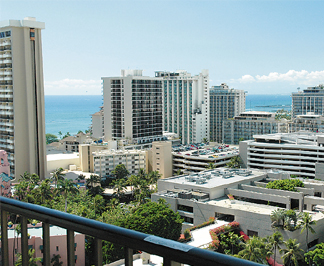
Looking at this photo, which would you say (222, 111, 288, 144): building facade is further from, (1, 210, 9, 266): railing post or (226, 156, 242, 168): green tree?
(1, 210, 9, 266): railing post

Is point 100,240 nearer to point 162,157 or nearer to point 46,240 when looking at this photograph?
point 46,240

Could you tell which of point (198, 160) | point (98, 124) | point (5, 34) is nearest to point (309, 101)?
point (98, 124)

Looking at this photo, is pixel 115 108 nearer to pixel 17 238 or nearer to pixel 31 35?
pixel 31 35

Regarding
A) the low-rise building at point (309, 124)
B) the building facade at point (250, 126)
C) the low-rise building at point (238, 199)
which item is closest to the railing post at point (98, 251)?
the low-rise building at point (238, 199)

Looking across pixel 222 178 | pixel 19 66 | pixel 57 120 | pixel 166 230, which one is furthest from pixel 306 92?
pixel 57 120

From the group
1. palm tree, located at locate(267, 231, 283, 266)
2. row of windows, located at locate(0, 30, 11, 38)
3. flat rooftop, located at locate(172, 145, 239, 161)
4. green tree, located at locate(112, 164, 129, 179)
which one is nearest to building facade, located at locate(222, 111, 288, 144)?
flat rooftop, located at locate(172, 145, 239, 161)

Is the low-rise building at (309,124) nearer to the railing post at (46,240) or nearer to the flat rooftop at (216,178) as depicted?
the flat rooftop at (216,178)

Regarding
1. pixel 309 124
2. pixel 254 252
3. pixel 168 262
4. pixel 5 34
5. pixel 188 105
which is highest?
pixel 5 34

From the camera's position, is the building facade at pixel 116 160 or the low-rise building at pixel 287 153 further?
the building facade at pixel 116 160
